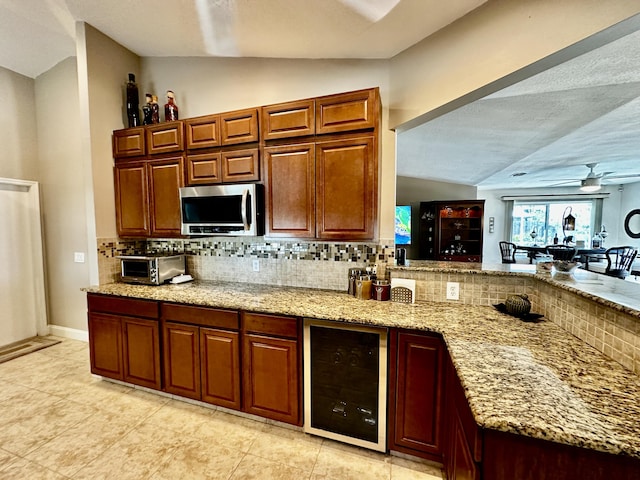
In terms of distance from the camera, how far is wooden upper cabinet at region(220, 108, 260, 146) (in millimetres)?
2264

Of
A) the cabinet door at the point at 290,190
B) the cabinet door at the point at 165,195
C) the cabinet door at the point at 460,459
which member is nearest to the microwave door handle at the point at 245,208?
the cabinet door at the point at 290,190

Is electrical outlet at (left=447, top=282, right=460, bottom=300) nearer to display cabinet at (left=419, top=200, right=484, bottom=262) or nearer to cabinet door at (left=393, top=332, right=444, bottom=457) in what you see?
cabinet door at (left=393, top=332, right=444, bottom=457)

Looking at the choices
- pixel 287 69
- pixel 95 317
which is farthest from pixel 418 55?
pixel 95 317

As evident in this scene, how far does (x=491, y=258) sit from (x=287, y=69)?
27.7 feet

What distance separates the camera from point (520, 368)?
3.79 feet

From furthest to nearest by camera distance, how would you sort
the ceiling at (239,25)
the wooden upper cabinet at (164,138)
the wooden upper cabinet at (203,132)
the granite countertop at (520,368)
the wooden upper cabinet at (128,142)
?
the wooden upper cabinet at (128,142)
the wooden upper cabinet at (164,138)
the wooden upper cabinet at (203,132)
the ceiling at (239,25)
the granite countertop at (520,368)

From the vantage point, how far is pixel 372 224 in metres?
2.00

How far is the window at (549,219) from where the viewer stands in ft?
26.5

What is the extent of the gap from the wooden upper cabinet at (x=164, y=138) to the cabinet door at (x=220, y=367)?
64.3 inches

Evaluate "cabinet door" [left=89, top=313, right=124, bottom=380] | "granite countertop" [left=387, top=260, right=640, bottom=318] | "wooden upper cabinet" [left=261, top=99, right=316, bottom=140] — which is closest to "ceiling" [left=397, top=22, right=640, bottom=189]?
"granite countertop" [left=387, top=260, right=640, bottom=318]

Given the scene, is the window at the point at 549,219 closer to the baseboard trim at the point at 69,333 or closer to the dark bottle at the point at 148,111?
the dark bottle at the point at 148,111

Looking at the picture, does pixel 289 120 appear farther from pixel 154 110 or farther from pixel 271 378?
pixel 271 378

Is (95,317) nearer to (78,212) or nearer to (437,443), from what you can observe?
(78,212)

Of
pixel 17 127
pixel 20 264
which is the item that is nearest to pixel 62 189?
pixel 17 127
